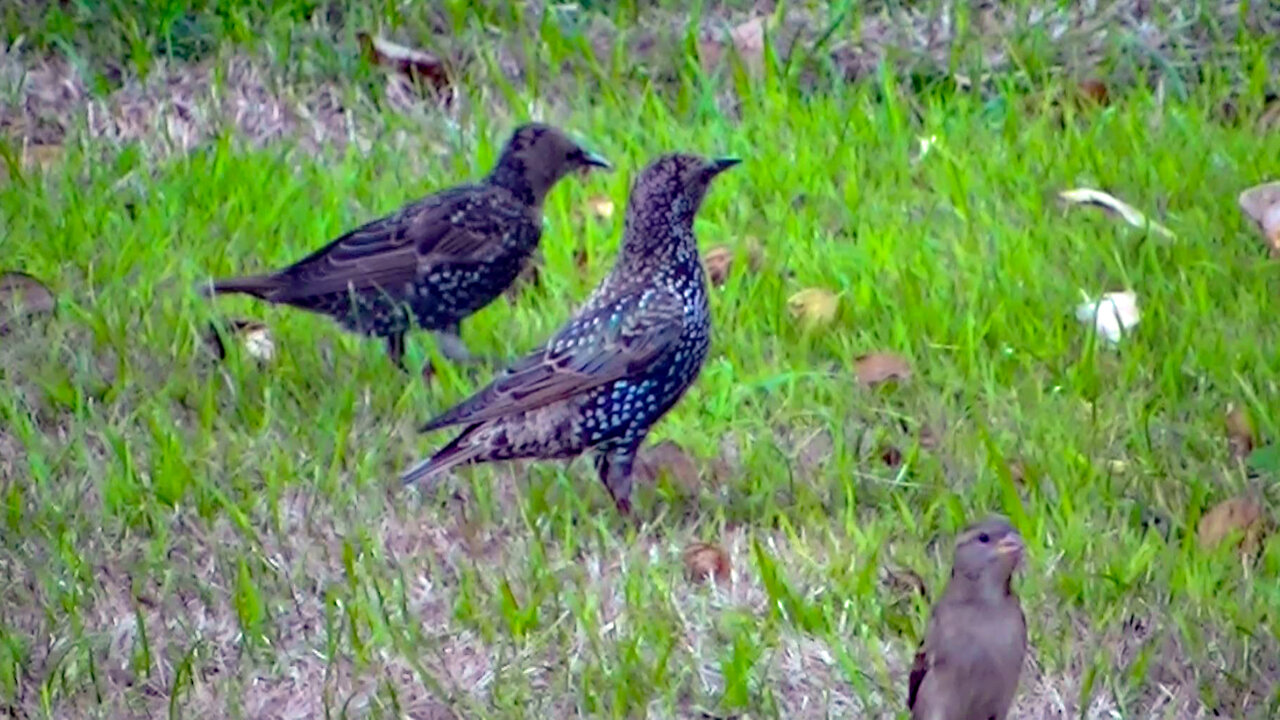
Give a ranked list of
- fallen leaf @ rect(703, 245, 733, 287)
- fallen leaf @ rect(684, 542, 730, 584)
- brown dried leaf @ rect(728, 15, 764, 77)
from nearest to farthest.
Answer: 1. fallen leaf @ rect(684, 542, 730, 584)
2. fallen leaf @ rect(703, 245, 733, 287)
3. brown dried leaf @ rect(728, 15, 764, 77)

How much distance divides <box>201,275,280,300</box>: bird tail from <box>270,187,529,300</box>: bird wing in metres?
0.03

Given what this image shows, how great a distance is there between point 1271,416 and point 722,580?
56.6 inches

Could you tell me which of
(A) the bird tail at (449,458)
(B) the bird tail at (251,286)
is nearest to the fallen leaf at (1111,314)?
(A) the bird tail at (449,458)

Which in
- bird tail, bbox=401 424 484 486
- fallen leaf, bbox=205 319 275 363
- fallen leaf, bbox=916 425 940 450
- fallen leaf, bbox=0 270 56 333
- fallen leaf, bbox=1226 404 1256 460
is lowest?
fallen leaf, bbox=1226 404 1256 460

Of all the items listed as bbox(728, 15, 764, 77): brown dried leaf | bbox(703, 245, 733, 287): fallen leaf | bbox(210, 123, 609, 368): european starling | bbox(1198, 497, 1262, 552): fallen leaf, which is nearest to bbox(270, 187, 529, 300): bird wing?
bbox(210, 123, 609, 368): european starling

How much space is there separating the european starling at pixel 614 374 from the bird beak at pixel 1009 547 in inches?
51.4

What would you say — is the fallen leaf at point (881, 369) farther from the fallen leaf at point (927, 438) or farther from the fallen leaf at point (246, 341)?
the fallen leaf at point (246, 341)

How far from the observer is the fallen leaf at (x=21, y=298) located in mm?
6652

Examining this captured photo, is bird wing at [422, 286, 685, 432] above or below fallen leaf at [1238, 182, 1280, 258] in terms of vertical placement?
above

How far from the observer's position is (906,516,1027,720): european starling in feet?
14.5

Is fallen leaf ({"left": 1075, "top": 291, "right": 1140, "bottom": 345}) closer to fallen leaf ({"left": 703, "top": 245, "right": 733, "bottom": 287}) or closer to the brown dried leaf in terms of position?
fallen leaf ({"left": 703, "top": 245, "right": 733, "bottom": 287})

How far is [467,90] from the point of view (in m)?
8.05

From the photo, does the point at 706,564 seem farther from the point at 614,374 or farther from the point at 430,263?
the point at 430,263

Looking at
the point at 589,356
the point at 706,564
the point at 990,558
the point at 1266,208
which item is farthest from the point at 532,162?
the point at 990,558
